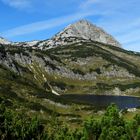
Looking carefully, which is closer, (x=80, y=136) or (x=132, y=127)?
(x=132, y=127)

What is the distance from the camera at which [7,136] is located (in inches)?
3912

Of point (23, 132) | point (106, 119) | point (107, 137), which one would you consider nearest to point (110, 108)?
point (106, 119)

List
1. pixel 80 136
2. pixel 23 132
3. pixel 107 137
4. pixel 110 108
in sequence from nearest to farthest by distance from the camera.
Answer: pixel 107 137
pixel 110 108
pixel 80 136
pixel 23 132

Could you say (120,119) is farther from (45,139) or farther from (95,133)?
(45,139)

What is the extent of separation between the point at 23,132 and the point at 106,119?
32682 mm

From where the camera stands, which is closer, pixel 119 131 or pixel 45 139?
pixel 119 131

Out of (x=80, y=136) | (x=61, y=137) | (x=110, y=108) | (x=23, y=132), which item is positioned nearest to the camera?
(x=110, y=108)

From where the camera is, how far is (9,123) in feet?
336

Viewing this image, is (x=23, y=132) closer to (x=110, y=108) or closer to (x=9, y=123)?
(x=9, y=123)

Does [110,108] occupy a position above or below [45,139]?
above

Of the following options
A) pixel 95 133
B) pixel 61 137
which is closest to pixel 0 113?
pixel 61 137

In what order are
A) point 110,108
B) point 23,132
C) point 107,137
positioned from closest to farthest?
point 107,137, point 110,108, point 23,132

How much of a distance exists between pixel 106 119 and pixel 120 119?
8.59ft

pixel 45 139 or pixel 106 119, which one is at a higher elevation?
pixel 106 119
